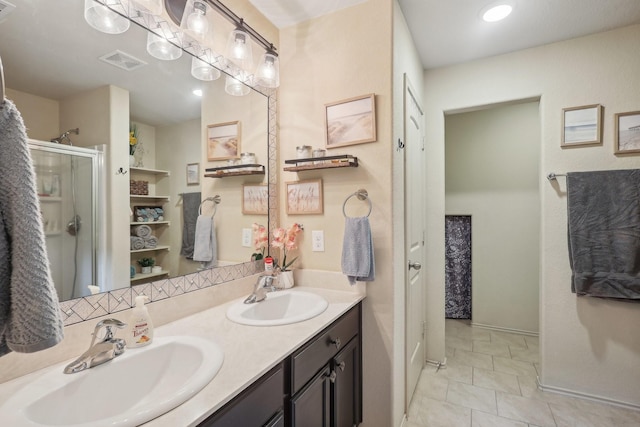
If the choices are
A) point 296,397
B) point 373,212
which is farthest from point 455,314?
point 296,397

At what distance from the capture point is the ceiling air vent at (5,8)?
2.79 feet

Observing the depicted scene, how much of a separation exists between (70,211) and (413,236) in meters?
1.87

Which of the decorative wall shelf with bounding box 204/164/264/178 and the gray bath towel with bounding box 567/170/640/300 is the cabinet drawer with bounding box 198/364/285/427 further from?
the gray bath towel with bounding box 567/170/640/300

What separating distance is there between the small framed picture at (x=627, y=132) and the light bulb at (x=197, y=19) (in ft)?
8.39

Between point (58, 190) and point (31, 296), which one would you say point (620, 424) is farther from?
point (58, 190)

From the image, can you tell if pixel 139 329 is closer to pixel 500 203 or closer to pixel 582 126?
pixel 582 126

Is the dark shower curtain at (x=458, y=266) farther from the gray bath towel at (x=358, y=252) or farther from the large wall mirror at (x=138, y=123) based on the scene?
the large wall mirror at (x=138, y=123)

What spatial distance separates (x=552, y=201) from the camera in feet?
7.05

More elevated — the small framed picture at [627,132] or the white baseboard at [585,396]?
the small framed picture at [627,132]

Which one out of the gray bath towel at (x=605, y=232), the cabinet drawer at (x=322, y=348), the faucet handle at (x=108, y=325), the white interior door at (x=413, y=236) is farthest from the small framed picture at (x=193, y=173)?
the gray bath towel at (x=605, y=232)

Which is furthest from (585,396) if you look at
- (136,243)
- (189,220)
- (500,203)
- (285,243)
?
(136,243)

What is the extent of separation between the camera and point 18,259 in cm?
50

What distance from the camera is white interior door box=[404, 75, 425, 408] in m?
1.93

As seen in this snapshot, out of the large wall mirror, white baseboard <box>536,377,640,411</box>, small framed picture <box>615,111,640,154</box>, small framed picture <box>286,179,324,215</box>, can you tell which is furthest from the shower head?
white baseboard <box>536,377,640,411</box>
